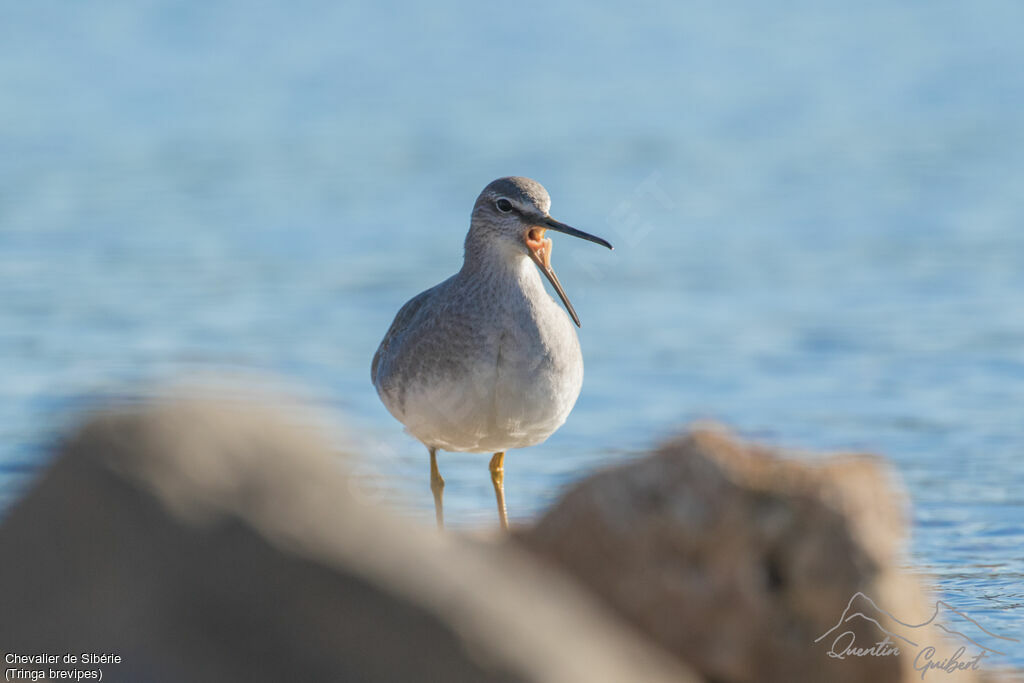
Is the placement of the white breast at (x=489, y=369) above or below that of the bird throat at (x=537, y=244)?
below

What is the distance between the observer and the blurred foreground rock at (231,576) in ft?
10.7

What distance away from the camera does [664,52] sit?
109 ft

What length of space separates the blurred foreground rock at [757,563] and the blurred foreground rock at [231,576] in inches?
45.2

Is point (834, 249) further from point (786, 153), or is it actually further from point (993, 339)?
point (786, 153)

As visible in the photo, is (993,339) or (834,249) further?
(834,249)

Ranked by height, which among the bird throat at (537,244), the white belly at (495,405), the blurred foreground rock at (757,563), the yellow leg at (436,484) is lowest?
the blurred foreground rock at (757,563)

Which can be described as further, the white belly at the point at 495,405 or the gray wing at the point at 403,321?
the gray wing at the point at 403,321

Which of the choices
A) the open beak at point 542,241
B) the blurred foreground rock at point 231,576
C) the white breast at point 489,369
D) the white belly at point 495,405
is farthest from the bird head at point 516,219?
the blurred foreground rock at point 231,576

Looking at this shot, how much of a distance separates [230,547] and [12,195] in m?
20.2

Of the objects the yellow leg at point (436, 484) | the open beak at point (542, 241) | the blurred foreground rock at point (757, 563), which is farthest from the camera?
the yellow leg at point (436, 484)

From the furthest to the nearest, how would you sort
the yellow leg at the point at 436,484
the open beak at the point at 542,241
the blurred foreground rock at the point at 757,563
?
the yellow leg at the point at 436,484 → the open beak at the point at 542,241 → the blurred foreground rock at the point at 757,563

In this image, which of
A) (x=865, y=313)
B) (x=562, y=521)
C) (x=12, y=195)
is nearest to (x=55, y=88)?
(x=12, y=195)

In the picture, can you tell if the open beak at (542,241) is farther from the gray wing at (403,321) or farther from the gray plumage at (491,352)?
the gray wing at (403,321)

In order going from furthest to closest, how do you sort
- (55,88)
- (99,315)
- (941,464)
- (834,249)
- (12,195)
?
(55,88), (12,195), (834,249), (99,315), (941,464)
